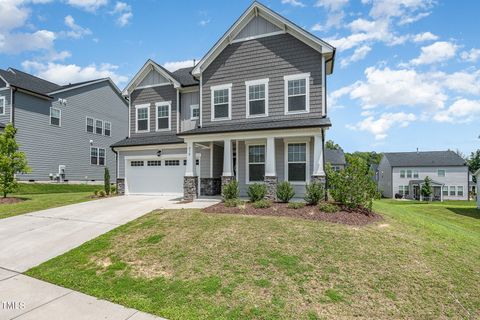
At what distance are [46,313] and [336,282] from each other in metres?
4.79

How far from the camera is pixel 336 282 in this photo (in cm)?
489

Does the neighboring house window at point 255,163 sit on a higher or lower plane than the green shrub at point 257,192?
higher

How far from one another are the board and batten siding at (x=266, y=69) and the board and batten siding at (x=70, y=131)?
15.9 m

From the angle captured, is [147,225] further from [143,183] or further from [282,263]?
[143,183]

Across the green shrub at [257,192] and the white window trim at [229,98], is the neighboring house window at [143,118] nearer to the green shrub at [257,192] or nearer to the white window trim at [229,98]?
the white window trim at [229,98]

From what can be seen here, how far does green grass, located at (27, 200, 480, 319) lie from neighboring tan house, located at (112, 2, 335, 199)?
16.6ft

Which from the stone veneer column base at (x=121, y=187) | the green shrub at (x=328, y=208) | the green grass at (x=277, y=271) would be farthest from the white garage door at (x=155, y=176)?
the green shrub at (x=328, y=208)

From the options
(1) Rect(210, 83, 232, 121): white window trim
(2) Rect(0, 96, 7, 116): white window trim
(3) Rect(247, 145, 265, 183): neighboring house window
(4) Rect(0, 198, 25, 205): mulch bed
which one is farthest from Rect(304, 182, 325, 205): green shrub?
(2) Rect(0, 96, 7, 116): white window trim

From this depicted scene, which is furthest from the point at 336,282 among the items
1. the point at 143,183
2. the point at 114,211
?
the point at 143,183

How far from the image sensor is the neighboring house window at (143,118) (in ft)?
57.1

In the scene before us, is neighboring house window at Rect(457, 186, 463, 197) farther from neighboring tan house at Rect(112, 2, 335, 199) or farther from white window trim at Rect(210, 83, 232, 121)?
white window trim at Rect(210, 83, 232, 121)

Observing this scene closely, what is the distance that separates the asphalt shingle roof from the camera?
4138 centimetres

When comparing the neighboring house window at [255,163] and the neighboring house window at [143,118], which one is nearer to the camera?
the neighboring house window at [255,163]

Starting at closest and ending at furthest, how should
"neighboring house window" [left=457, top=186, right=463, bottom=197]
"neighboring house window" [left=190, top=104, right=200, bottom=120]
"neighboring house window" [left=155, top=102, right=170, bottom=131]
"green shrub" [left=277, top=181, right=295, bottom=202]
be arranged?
"green shrub" [left=277, top=181, right=295, bottom=202], "neighboring house window" [left=190, top=104, right=200, bottom=120], "neighboring house window" [left=155, top=102, right=170, bottom=131], "neighboring house window" [left=457, top=186, right=463, bottom=197]
